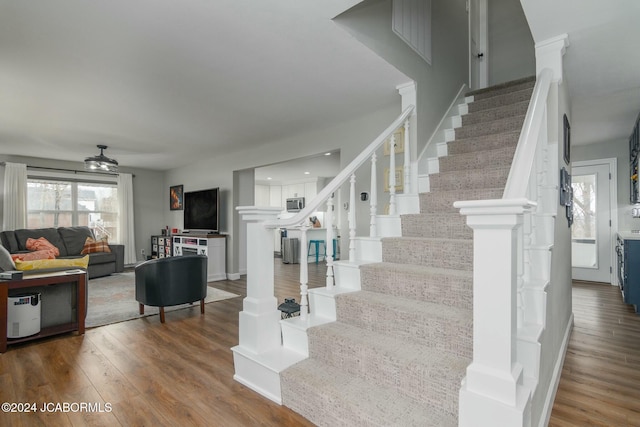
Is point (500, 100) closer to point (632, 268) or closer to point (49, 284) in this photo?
point (632, 268)

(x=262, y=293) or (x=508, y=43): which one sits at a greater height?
(x=508, y=43)

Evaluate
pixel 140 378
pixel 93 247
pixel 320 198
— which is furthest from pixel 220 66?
pixel 93 247

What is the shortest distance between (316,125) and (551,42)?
2591 mm

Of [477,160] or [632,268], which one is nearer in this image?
[477,160]

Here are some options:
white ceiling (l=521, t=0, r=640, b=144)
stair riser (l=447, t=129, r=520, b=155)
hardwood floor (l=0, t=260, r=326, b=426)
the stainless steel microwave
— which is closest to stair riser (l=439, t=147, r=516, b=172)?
stair riser (l=447, t=129, r=520, b=155)

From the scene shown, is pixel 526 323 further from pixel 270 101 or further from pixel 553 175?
pixel 270 101

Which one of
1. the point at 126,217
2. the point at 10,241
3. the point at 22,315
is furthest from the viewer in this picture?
the point at 126,217

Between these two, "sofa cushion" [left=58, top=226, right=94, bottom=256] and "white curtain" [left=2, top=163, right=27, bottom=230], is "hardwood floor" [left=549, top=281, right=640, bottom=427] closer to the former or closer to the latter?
"sofa cushion" [left=58, top=226, right=94, bottom=256]

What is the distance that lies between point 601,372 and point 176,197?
300 inches

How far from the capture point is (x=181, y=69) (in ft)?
8.92

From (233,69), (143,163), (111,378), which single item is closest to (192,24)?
(233,69)

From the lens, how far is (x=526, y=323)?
1.63m

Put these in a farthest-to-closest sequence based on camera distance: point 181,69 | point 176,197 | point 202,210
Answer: point 176,197 → point 202,210 → point 181,69

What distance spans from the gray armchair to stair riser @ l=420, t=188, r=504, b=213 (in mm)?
2514
